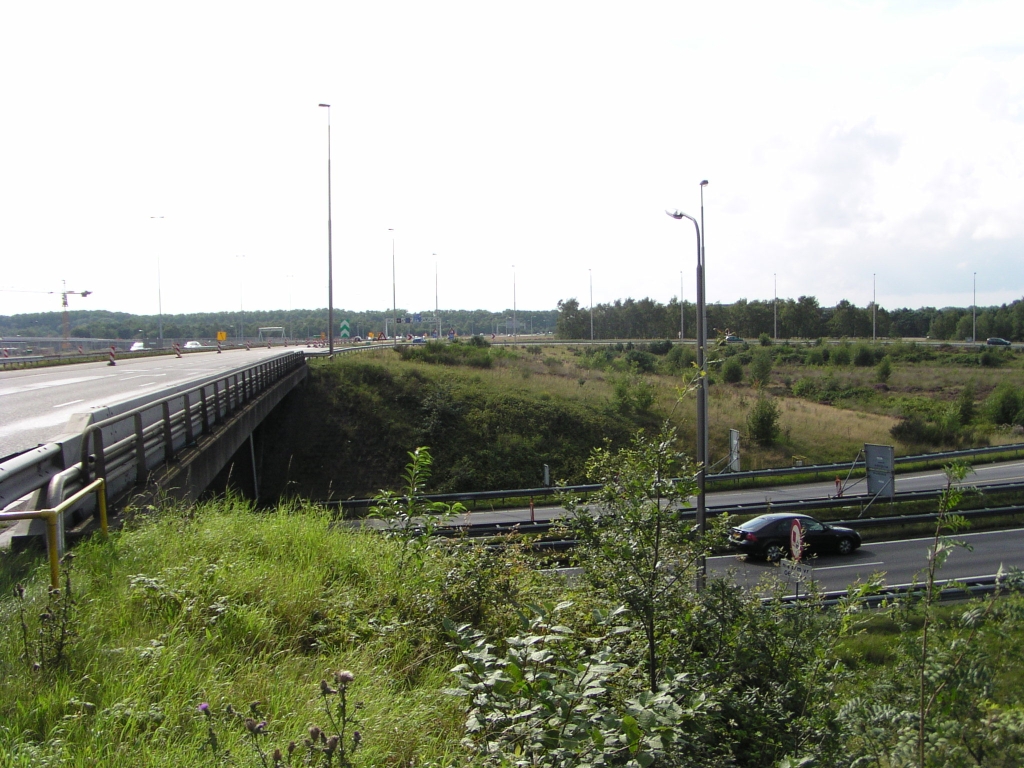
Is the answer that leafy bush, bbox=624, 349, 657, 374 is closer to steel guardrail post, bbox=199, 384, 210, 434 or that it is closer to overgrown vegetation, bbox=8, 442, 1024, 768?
steel guardrail post, bbox=199, 384, 210, 434

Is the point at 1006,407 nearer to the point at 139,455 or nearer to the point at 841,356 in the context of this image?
the point at 841,356

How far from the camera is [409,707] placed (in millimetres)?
Answer: 4102

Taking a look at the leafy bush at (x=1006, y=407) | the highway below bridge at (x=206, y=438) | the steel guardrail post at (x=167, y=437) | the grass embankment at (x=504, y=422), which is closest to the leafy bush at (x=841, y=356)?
the grass embankment at (x=504, y=422)

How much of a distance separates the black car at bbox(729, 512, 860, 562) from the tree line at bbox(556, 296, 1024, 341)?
80.5m

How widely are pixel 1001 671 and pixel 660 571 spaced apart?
165 centimetres

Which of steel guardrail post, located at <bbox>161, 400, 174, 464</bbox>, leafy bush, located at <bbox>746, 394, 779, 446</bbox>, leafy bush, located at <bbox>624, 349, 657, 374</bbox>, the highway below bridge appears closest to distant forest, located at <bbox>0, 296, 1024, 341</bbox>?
leafy bush, located at <bbox>624, 349, 657, 374</bbox>

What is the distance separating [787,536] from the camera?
1858 centimetres

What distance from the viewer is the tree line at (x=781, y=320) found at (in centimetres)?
11025

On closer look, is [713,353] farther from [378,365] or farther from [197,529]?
[378,365]

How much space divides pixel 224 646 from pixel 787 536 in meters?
16.7

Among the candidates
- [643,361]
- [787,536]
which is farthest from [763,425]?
[643,361]

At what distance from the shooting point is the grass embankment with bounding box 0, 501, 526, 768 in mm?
3412

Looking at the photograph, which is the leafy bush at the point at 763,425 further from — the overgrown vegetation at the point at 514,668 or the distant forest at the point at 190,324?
the overgrown vegetation at the point at 514,668

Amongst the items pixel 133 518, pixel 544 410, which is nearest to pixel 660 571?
pixel 133 518
